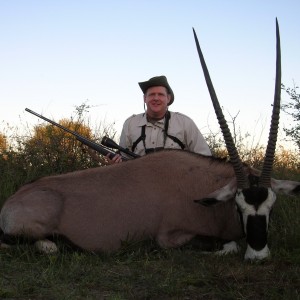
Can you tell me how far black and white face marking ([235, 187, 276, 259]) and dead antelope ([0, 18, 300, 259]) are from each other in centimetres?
12

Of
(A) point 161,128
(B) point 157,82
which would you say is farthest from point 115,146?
(B) point 157,82

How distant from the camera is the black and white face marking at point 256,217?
402 cm

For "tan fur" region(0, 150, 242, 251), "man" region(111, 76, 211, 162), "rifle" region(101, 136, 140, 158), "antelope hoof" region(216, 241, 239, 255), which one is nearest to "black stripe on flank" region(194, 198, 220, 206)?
"tan fur" region(0, 150, 242, 251)

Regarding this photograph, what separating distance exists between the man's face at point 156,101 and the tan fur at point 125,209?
1630 mm

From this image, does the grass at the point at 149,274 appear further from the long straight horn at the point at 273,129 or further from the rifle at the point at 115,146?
the rifle at the point at 115,146

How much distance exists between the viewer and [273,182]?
14.7 feet

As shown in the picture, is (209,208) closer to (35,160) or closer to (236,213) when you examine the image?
(236,213)

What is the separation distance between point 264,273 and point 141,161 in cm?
167

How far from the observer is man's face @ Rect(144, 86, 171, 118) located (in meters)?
6.38

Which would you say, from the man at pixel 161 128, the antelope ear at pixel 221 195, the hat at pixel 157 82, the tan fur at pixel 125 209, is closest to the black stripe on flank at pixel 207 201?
the antelope ear at pixel 221 195

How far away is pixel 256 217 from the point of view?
4.04m

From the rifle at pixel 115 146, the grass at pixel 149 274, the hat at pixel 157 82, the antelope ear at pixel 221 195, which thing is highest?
the hat at pixel 157 82

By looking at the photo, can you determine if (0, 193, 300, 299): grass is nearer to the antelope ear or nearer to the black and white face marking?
the black and white face marking

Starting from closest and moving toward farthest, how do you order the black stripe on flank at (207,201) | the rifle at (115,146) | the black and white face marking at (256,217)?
the black and white face marking at (256,217)
the black stripe on flank at (207,201)
the rifle at (115,146)
